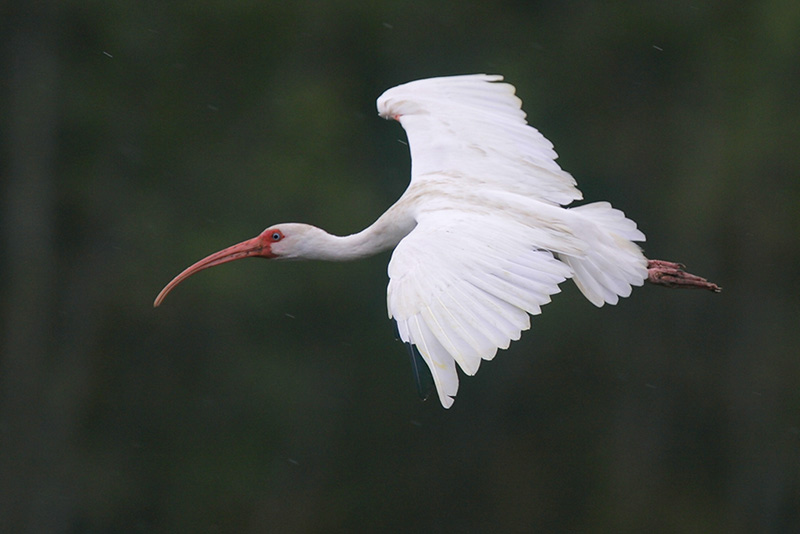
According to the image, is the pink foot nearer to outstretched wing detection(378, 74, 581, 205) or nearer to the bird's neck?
outstretched wing detection(378, 74, 581, 205)

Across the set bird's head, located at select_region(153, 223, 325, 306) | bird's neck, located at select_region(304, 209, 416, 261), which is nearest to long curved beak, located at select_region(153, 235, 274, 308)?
bird's head, located at select_region(153, 223, 325, 306)

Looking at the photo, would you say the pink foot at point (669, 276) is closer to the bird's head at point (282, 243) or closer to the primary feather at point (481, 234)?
the primary feather at point (481, 234)

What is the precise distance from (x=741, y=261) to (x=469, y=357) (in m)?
11.1

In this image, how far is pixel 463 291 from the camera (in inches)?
273

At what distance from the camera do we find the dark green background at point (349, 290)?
16719mm

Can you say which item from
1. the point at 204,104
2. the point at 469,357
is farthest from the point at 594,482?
the point at 469,357

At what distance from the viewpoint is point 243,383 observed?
18031mm

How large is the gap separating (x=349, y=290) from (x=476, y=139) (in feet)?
26.3

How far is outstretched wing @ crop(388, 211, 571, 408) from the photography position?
6.59 metres

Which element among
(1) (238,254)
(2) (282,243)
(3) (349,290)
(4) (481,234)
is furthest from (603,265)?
(3) (349,290)

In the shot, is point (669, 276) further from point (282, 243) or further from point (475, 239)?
point (282, 243)

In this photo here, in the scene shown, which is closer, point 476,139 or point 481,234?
point 481,234

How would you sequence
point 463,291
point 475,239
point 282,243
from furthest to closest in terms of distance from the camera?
point 282,243 → point 475,239 → point 463,291

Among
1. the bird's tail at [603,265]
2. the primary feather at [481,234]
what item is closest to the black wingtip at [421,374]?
the primary feather at [481,234]
